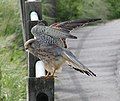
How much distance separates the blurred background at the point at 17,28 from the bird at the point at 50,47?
179cm

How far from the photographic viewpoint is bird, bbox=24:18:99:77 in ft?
10.8

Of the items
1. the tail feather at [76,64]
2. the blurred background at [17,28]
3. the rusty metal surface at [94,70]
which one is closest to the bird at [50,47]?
the tail feather at [76,64]

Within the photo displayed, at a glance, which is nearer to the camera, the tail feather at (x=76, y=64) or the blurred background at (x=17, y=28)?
the tail feather at (x=76, y=64)

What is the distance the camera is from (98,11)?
13.9 m

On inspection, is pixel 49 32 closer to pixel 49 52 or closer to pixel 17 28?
pixel 49 52

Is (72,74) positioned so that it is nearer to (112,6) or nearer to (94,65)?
(94,65)

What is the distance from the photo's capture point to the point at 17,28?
8578 mm

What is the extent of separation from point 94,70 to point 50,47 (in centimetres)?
498

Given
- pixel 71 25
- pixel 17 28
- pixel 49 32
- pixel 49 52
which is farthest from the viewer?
pixel 17 28

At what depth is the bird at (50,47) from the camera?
329cm

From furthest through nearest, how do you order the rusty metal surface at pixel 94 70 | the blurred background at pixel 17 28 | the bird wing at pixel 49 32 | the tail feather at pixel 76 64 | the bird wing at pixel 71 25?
the rusty metal surface at pixel 94 70, the blurred background at pixel 17 28, the bird wing at pixel 71 25, the bird wing at pixel 49 32, the tail feather at pixel 76 64

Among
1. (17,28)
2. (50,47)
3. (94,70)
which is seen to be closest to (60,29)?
(50,47)

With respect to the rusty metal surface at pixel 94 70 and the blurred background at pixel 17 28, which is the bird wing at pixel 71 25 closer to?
the blurred background at pixel 17 28

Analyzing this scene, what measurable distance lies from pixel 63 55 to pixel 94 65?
547 centimetres
